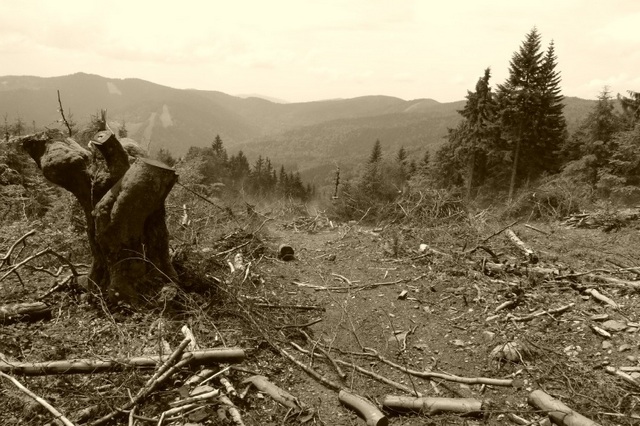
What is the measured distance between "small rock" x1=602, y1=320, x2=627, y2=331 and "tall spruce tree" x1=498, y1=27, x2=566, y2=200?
21.6 meters

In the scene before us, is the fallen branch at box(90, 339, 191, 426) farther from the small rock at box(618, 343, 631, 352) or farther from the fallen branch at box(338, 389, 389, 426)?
the small rock at box(618, 343, 631, 352)

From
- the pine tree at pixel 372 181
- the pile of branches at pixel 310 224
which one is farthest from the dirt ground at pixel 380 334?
the pine tree at pixel 372 181

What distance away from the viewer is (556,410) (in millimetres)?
4004

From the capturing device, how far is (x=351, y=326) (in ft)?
20.8

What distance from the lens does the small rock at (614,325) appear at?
5461 millimetres

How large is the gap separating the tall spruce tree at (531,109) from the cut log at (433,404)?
23786 millimetres

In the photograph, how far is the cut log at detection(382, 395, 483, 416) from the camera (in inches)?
167

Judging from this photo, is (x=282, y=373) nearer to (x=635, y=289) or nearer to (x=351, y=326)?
(x=351, y=326)

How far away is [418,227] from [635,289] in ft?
16.7

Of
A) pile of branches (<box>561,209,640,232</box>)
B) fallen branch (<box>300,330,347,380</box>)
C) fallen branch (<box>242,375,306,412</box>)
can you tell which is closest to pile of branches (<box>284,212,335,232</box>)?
pile of branches (<box>561,209,640,232</box>)

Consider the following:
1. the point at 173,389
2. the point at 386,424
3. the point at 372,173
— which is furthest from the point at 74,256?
the point at 372,173

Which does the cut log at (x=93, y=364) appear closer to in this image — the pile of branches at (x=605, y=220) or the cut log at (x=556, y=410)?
the cut log at (x=556, y=410)

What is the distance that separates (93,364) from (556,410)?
4444 millimetres

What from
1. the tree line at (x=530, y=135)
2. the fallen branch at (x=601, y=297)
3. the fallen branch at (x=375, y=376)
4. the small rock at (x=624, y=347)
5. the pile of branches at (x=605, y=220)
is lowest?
the fallen branch at (x=375, y=376)
